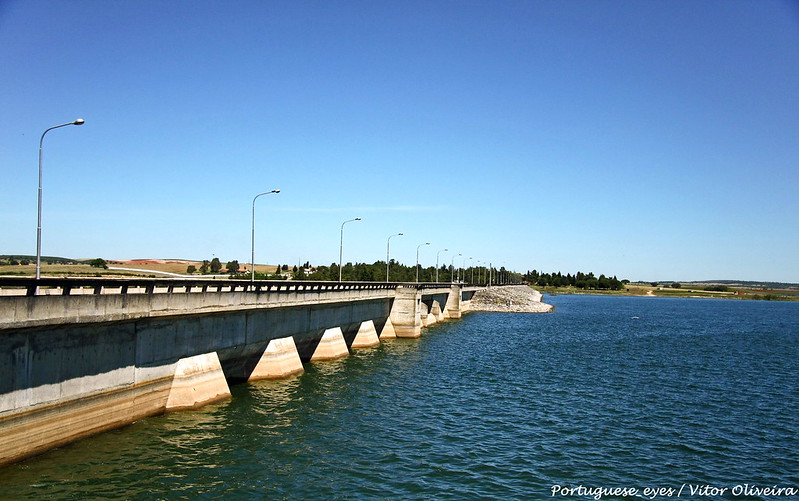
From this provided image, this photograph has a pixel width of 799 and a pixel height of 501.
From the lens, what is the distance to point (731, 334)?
84188mm

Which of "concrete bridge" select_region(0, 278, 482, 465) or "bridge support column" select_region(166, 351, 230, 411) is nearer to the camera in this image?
"concrete bridge" select_region(0, 278, 482, 465)

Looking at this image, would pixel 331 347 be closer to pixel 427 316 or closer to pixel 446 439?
pixel 446 439

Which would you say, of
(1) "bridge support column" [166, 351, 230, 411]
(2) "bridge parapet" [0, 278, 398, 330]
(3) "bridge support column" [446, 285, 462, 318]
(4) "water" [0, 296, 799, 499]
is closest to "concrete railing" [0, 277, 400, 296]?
(2) "bridge parapet" [0, 278, 398, 330]

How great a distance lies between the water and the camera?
18.5m

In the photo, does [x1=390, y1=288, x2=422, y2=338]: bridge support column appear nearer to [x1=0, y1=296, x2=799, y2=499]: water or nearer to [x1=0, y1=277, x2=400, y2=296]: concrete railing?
[x1=0, y1=296, x2=799, y2=499]: water

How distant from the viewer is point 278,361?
36844 millimetres

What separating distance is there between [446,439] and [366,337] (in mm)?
31922

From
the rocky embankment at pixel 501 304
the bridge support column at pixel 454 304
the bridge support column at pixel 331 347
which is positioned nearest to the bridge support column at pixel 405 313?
the bridge support column at pixel 331 347

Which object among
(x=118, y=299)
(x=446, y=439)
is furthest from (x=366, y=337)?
(x=118, y=299)

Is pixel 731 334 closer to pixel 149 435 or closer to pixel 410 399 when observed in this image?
pixel 410 399

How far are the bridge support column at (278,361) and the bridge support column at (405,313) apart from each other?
2721 cm

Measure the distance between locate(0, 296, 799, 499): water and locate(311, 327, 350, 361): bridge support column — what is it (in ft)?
4.93

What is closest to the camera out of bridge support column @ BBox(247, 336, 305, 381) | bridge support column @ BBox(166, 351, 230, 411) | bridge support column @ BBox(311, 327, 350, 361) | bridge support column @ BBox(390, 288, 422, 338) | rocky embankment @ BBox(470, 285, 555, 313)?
bridge support column @ BBox(166, 351, 230, 411)

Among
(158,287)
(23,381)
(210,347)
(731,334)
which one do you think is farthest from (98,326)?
(731,334)
